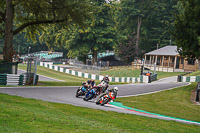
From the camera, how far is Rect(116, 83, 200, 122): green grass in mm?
15742

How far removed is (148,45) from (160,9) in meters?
10.6

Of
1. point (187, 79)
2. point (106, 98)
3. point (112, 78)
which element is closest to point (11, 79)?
point (106, 98)

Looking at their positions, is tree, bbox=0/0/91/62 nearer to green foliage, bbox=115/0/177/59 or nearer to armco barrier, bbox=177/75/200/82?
armco barrier, bbox=177/75/200/82

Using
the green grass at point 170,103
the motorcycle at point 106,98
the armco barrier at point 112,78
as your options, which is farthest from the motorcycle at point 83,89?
the armco barrier at point 112,78

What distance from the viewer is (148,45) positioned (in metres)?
77.9

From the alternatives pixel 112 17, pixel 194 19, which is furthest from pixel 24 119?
pixel 112 17

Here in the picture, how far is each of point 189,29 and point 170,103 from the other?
673 cm

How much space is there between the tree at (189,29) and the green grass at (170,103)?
3.36 metres

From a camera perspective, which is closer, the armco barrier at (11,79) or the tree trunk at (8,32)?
the armco barrier at (11,79)

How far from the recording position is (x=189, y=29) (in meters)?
22.7

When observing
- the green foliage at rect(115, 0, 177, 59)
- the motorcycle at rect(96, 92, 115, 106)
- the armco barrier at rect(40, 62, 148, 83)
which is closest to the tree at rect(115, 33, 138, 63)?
the green foliage at rect(115, 0, 177, 59)

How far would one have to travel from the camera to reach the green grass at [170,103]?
620 inches

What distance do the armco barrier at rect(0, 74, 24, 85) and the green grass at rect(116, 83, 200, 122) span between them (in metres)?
8.76

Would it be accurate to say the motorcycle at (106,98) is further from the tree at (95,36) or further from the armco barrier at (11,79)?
the tree at (95,36)
